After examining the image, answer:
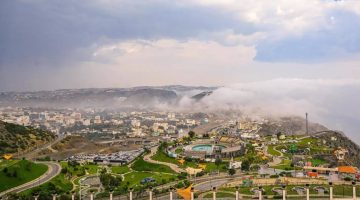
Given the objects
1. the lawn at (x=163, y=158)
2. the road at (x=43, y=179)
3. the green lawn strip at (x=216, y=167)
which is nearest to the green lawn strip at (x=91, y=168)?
the road at (x=43, y=179)

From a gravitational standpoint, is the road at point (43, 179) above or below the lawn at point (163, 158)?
below

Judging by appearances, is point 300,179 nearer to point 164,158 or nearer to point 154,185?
point 154,185

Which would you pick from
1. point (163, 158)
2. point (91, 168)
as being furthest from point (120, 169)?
point (163, 158)

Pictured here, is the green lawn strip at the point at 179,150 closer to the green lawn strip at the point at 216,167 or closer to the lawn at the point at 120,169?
the lawn at the point at 120,169

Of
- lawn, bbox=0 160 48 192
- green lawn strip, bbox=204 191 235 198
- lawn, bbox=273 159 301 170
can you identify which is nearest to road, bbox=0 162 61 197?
lawn, bbox=0 160 48 192

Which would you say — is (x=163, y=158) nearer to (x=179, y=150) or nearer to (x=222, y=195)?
(x=179, y=150)

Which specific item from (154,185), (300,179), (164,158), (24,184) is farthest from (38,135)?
(300,179)
